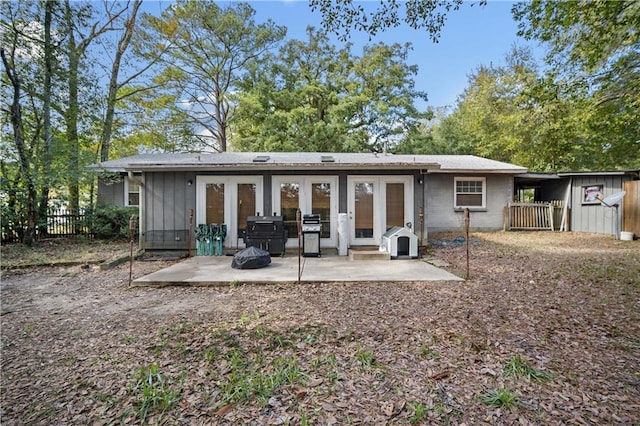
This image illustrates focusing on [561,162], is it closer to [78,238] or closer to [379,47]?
[379,47]

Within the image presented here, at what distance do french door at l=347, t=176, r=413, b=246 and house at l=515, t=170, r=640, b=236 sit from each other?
720 cm

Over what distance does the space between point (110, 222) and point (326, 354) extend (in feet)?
34.4

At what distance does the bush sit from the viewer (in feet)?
33.2

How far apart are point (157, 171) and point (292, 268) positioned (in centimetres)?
453

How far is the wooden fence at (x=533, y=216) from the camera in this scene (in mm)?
11906

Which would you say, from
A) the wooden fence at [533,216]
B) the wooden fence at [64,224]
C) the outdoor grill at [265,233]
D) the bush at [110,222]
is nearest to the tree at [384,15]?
the outdoor grill at [265,233]

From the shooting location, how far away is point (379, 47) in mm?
18125

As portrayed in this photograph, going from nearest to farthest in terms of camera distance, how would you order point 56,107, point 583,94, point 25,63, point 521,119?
point 583,94
point 25,63
point 56,107
point 521,119

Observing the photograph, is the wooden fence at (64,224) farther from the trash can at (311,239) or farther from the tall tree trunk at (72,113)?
the trash can at (311,239)

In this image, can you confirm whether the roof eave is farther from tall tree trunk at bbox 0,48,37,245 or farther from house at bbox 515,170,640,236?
house at bbox 515,170,640,236

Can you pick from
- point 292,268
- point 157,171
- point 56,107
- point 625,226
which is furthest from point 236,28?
point 625,226

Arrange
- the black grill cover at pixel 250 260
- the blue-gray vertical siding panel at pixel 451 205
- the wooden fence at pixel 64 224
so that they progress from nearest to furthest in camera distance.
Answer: the black grill cover at pixel 250 260 → the wooden fence at pixel 64 224 → the blue-gray vertical siding panel at pixel 451 205

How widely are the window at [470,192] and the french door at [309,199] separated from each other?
20.9 feet

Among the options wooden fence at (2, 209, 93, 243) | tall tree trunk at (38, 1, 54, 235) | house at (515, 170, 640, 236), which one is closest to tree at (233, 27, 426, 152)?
house at (515, 170, 640, 236)
